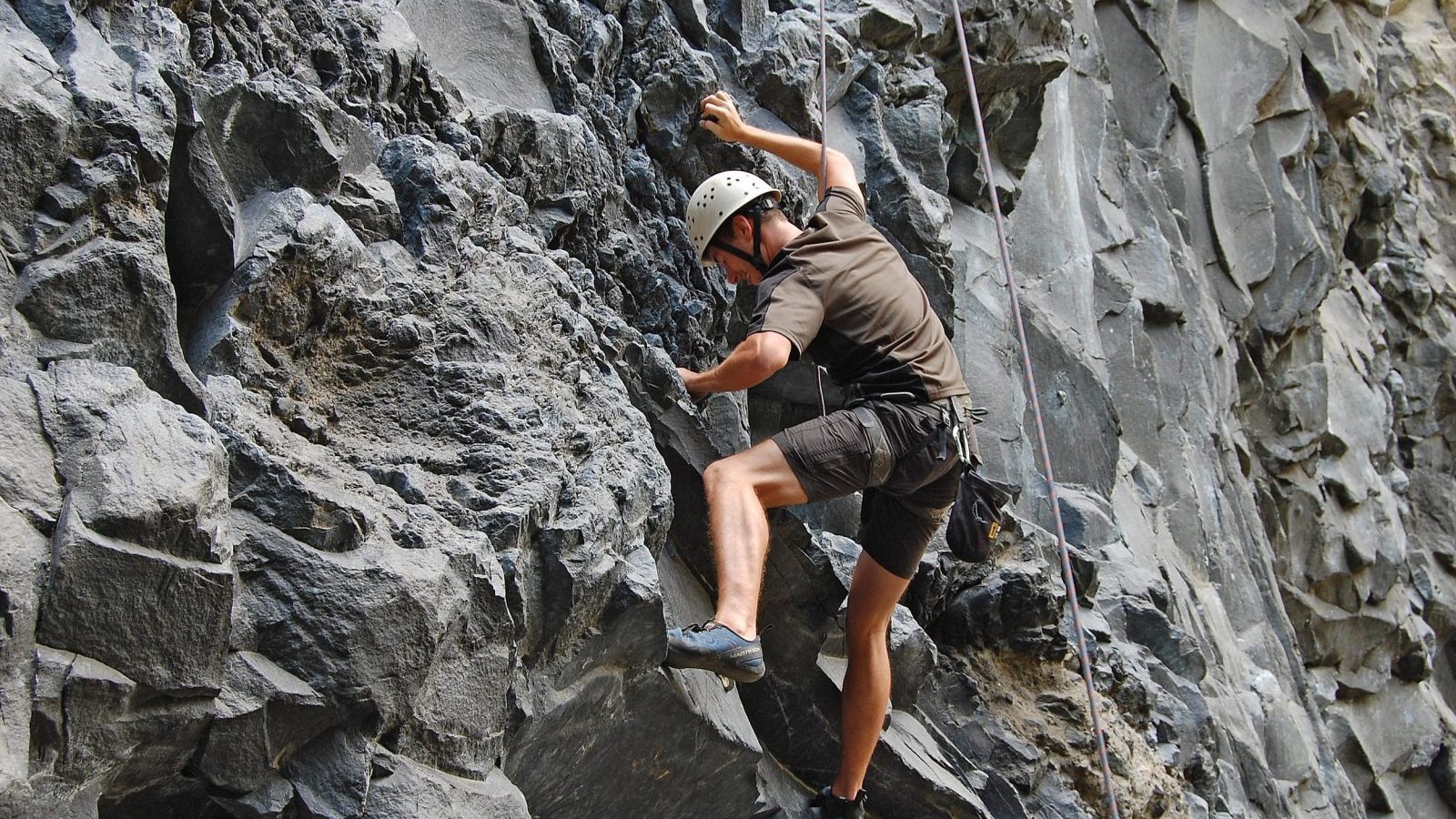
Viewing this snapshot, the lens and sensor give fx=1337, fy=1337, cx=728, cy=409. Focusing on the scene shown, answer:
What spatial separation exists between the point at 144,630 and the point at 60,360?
761mm

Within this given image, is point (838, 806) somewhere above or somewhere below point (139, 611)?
below

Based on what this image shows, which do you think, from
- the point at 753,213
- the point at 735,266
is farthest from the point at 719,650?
the point at 753,213

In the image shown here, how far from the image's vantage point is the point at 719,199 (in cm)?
559

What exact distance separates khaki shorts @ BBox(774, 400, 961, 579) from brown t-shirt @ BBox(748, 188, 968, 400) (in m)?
0.14

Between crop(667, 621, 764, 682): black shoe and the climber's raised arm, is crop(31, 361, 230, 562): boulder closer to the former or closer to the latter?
crop(667, 621, 764, 682): black shoe

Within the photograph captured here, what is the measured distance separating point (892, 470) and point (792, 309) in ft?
2.53

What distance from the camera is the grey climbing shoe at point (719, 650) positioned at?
4672 mm

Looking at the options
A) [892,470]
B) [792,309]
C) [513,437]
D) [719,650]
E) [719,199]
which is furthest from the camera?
[719,199]

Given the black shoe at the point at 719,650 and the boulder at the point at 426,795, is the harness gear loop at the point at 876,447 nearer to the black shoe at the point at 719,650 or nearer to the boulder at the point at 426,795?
the black shoe at the point at 719,650

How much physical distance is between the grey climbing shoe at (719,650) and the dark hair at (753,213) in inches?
68.5

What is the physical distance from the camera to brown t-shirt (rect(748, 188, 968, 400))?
17.4 feet

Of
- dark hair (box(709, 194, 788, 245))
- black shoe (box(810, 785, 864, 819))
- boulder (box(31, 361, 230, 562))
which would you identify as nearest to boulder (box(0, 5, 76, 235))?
boulder (box(31, 361, 230, 562))

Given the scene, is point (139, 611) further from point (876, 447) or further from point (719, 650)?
point (876, 447)

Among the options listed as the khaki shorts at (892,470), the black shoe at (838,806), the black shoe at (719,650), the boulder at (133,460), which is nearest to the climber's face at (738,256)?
the khaki shorts at (892,470)
